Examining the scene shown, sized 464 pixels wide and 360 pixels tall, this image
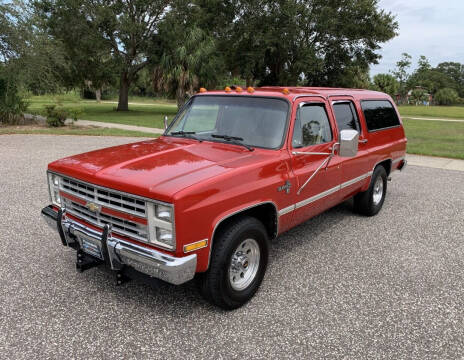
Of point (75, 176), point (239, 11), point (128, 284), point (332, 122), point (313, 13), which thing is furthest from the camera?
point (239, 11)

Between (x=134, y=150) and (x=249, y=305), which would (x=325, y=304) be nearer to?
(x=249, y=305)

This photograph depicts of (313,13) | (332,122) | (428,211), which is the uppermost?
(313,13)

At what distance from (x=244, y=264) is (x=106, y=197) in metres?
1.40

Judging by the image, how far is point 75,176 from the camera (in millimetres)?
3525

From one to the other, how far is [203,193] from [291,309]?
4.72 feet

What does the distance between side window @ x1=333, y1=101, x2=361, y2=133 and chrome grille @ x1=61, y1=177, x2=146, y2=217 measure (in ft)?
9.70

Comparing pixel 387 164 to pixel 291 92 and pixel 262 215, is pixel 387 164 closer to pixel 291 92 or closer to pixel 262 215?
pixel 291 92

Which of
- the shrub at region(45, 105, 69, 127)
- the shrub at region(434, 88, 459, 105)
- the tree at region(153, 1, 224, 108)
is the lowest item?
the shrub at region(434, 88, 459, 105)

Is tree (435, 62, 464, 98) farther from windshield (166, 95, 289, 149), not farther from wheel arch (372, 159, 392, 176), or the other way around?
windshield (166, 95, 289, 149)

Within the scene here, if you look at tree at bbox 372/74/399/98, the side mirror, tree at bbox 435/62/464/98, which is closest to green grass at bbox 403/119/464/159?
the side mirror

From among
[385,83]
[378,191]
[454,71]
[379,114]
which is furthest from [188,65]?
[454,71]

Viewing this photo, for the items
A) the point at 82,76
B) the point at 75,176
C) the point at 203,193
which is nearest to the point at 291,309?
the point at 203,193

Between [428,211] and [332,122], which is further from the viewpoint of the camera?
[428,211]

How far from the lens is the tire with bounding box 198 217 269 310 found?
3264 mm
